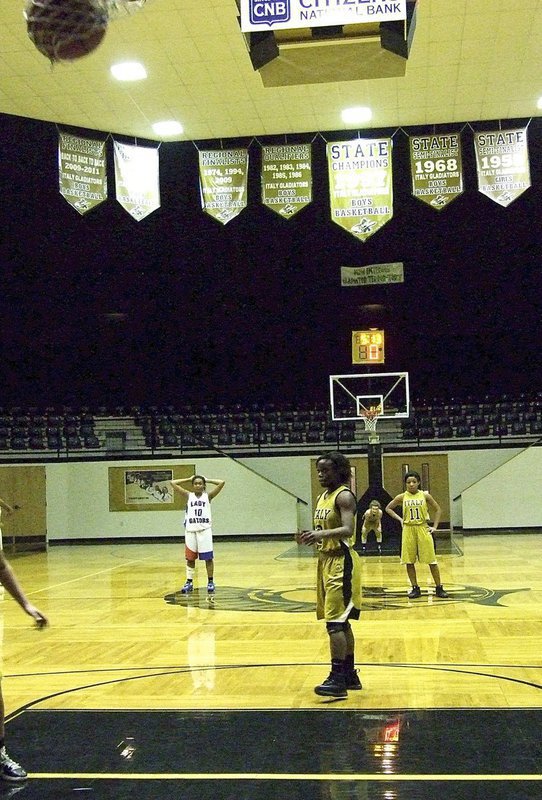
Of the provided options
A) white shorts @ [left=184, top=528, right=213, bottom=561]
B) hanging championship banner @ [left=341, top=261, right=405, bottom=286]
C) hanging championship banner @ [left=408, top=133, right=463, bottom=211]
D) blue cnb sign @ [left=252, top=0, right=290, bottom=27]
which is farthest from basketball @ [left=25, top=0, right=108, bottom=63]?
hanging championship banner @ [left=341, top=261, right=405, bottom=286]

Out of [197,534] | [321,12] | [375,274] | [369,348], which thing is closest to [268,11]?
[321,12]

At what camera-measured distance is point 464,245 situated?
80.4ft

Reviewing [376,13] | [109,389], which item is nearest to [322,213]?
[109,389]

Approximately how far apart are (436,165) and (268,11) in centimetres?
864

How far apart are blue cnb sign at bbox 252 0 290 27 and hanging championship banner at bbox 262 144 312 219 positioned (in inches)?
307

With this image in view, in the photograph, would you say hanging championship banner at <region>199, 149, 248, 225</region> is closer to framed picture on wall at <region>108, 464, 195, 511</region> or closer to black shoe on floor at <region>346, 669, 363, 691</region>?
framed picture on wall at <region>108, 464, 195, 511</region>

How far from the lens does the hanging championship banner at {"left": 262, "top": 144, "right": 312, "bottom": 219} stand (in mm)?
17547

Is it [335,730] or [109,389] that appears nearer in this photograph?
[335,730]

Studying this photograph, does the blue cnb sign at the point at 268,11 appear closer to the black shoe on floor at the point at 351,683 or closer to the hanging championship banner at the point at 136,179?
the black shoe on floor at the point at 351,683

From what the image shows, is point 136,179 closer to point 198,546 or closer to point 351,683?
point 198,546

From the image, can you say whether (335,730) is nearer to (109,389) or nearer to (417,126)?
(417,126)

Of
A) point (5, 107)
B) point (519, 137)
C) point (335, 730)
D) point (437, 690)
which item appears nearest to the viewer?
point (335, 730)

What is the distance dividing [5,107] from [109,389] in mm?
8726

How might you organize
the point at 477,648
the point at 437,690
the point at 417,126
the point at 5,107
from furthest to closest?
the point at 417,126, the point at 5,107, the point at 477,648, the point at 437,690
